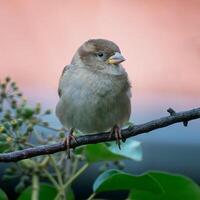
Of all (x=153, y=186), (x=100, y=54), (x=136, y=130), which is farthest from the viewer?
(x=100, y=54)

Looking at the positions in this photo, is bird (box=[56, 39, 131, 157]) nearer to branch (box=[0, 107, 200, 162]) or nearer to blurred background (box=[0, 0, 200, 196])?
branch (box=[0, 107, 200, 162])

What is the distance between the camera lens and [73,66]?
2334mm

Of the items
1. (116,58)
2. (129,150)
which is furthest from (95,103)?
(129,150)

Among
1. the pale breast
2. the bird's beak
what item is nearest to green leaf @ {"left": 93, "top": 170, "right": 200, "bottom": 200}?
the pale breast

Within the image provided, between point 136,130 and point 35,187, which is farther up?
point 136,130

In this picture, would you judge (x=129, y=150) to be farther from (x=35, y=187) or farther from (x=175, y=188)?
(x=35, y=187)

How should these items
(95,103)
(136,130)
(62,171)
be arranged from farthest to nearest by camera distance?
(95,103)
(62,171)
(136,130)

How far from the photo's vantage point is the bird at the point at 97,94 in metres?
2.16

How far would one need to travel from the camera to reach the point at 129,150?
192 centimetres

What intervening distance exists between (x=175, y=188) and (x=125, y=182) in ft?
0.39

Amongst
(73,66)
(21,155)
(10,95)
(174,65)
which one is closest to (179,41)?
(174,65)

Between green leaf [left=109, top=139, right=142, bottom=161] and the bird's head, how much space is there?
0.31 meters

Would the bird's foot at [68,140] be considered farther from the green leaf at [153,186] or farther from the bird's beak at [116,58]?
the bird's beak at [116,58]

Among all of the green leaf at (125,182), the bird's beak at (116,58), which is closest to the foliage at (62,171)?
the green leaf at (125,182)
